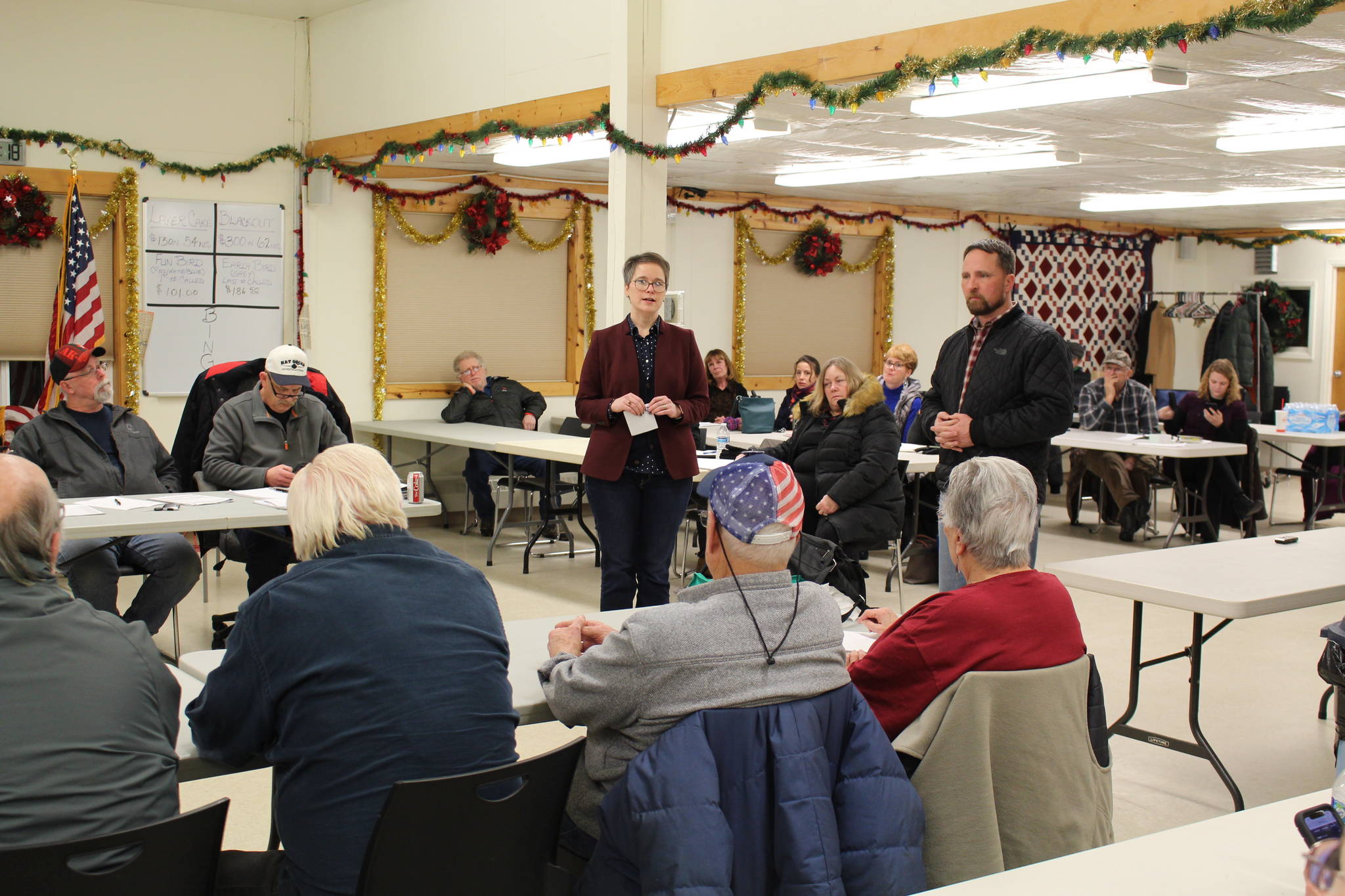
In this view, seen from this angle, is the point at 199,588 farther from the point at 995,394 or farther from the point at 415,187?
the point at 995,394

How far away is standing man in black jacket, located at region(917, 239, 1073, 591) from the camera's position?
3631 mm

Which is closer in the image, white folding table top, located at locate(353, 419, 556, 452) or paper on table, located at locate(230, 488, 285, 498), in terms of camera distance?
paper on table, located at locate(230, 488, 285, 498)

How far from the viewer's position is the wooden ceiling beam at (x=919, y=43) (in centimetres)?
393

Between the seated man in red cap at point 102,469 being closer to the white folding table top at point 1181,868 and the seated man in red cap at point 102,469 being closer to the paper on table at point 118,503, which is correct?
the paper on table at point 118,503

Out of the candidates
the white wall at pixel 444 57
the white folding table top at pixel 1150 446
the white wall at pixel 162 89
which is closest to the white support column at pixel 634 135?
the white wall at pixel 444 57

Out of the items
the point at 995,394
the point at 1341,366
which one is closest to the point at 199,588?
the point at 995,394

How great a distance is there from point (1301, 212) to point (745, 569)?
1164 centimetres

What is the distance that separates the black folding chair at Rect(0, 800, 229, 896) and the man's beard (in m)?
2.67

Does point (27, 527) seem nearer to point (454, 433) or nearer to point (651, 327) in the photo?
point (651, 327)

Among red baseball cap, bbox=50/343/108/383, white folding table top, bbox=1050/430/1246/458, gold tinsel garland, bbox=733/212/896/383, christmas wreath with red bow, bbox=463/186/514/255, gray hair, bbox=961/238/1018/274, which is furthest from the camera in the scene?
gold tinsel garland, bbox=733/212/896/383

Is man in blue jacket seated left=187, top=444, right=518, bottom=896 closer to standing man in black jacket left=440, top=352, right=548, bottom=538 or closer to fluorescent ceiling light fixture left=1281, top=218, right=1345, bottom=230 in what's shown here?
standing man in black jacket left=440, top=352, right=548, bottom=538

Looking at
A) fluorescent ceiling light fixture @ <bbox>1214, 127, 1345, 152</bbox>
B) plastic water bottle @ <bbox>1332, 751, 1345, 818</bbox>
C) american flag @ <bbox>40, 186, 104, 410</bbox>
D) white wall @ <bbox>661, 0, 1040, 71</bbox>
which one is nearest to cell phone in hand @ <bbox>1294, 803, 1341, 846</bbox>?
plastic water bottle @ <bbox>1332, 751, 1345, 818</bbox>

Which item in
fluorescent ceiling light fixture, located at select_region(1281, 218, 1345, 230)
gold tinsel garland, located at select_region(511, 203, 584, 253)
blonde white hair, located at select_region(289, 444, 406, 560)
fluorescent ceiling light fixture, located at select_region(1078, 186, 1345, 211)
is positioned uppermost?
fluorescent ceiling light fixture, located at select_region(1281, 218, 1345, 230)

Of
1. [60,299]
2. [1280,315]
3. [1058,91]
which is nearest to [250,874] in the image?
[1058,91]
